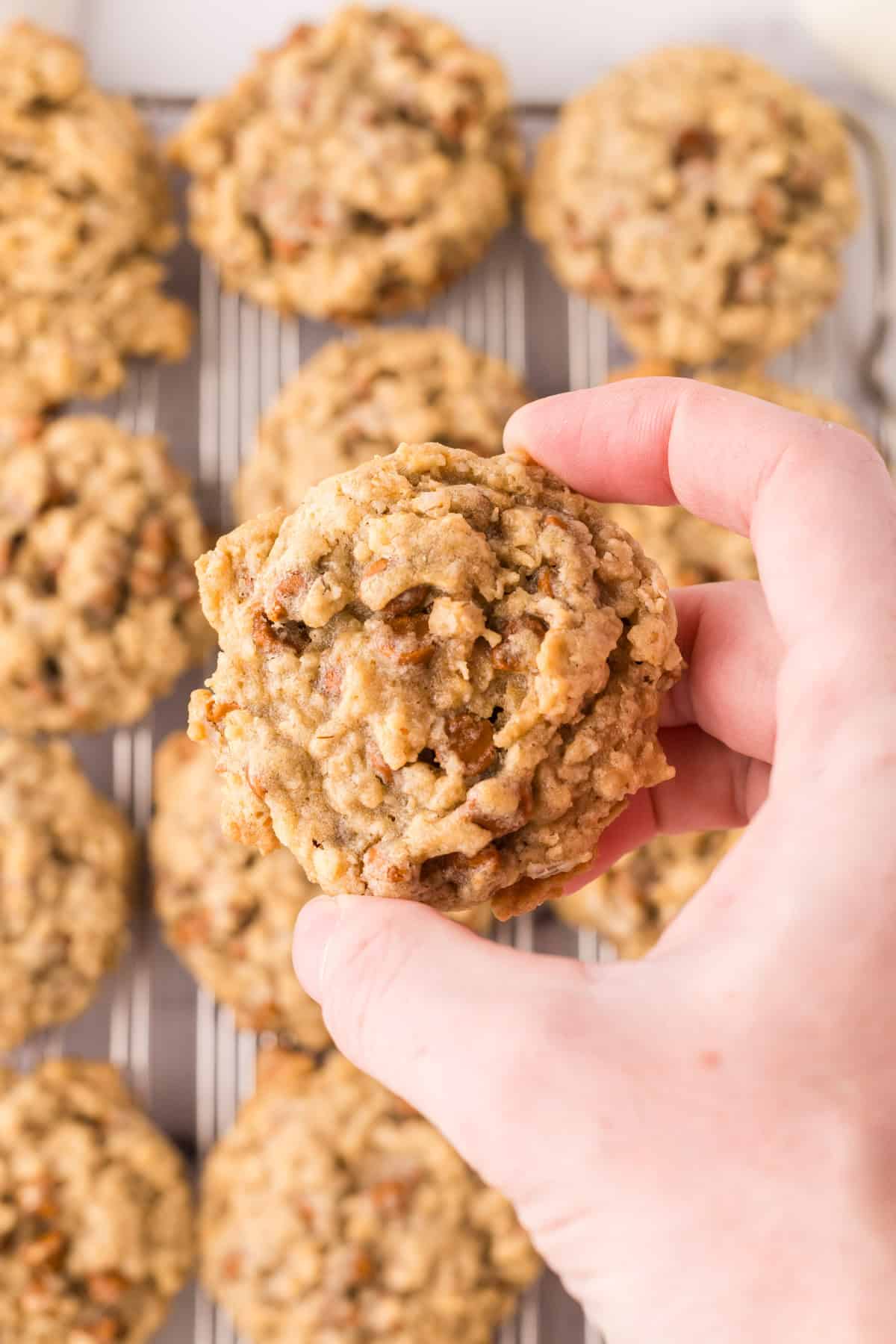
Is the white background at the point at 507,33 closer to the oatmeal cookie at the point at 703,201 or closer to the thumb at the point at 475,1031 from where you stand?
the oatmeal cookie at the point at 703,201

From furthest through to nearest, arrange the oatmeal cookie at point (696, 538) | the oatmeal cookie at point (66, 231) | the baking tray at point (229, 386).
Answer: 1. the baking tray at point (229, 386)
2. the oatmeal cookie at point (66, 231)
3. the oatmeal cookie at point (696, 538)

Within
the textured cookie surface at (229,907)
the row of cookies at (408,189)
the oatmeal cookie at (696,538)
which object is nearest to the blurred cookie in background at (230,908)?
the textured cookie surface at (229,907)

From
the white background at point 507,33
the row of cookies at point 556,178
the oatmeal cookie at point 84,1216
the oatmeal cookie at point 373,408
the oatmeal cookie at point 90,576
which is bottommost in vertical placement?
the oatmeal cookie at point 84,1216

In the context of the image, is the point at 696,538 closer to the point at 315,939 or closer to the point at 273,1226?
the point at 315,939

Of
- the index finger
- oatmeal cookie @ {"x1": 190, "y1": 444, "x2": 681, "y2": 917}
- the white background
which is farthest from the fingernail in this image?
the white background

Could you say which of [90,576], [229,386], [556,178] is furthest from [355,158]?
[90,576]

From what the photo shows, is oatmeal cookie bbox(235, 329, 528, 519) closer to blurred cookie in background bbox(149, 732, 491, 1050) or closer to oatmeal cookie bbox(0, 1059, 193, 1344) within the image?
blurred cookie in background bbox(149, 732, 491, 1050)
